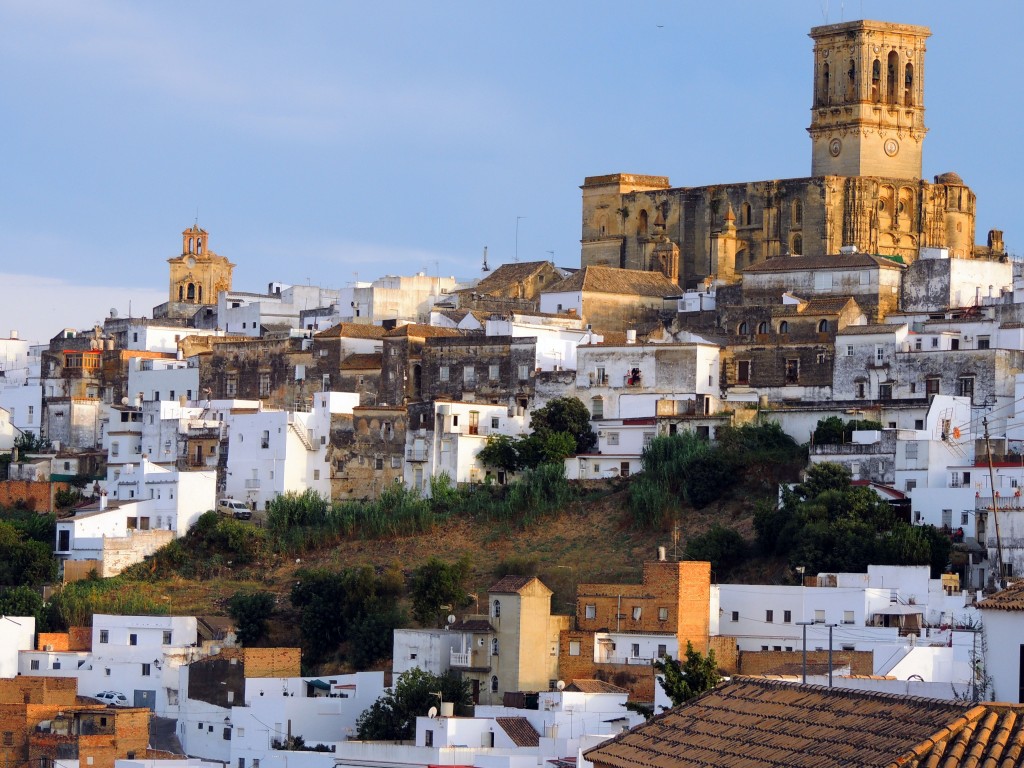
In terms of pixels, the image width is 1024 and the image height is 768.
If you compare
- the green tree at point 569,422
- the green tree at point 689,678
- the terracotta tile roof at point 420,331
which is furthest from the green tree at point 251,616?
the green tree at point 689,678

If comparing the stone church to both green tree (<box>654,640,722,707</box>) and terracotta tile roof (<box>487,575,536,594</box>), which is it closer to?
terracotta tile roof (<box>487,575,536,594</box>)

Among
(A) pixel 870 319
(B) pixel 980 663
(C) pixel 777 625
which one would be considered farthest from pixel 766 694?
(A) pixel 870 319

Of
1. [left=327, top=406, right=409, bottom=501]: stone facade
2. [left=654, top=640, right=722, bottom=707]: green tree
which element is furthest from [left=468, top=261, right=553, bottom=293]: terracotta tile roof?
[left=654, top=640, right=722, bottom=707]: green tree

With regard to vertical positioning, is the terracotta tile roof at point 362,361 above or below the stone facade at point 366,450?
above

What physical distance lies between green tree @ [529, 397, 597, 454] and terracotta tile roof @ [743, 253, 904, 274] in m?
10.1

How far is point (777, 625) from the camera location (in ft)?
163

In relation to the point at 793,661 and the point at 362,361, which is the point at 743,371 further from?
the point at 793,661

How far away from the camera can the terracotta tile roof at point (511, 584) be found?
50.7m

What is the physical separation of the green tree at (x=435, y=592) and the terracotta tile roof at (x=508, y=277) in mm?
27088

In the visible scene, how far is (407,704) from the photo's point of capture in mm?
47750

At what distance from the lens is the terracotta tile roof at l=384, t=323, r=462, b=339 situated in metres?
70.2

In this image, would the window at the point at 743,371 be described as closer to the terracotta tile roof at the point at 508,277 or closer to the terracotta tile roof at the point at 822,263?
the terracotta tile roof at the point at 822,263

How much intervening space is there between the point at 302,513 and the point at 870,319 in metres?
18.2

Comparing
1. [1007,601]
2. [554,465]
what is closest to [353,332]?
[554,465]
